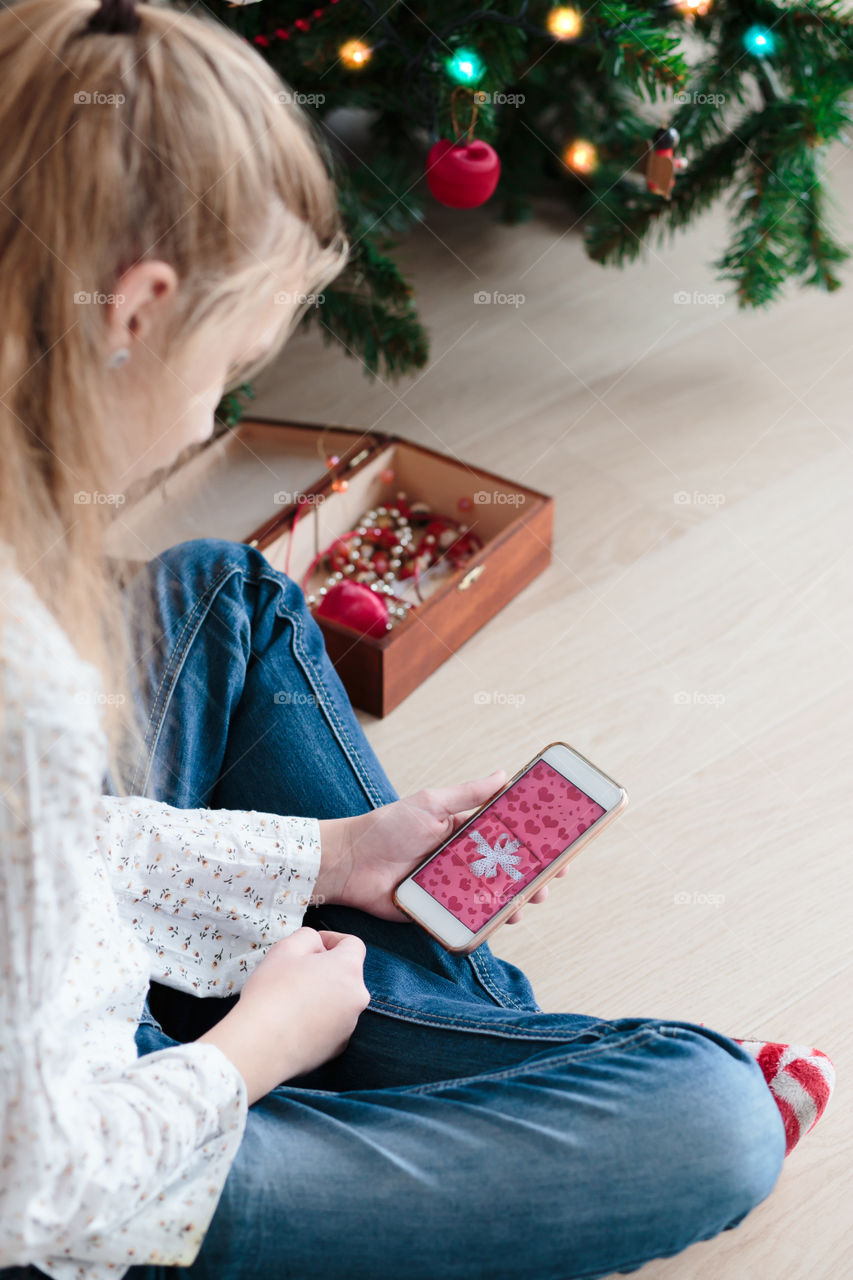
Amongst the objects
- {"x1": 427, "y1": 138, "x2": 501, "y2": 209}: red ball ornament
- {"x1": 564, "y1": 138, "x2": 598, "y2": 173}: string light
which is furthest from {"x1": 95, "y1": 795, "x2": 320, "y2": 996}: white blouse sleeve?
{"x1": 564, "y1": 138, "x2": 598, "y2": 173}: string light

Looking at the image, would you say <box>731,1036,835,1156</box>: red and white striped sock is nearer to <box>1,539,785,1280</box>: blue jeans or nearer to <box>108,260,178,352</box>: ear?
<box>1,539,785,1280</box>: blue jeans

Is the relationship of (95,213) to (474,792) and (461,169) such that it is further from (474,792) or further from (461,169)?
(461,169)

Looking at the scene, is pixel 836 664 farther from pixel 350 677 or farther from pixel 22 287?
pixel 22 287

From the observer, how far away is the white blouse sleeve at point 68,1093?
493mm

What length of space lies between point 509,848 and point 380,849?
94mm

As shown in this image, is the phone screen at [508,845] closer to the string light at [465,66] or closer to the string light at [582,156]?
the string light at [465,66]

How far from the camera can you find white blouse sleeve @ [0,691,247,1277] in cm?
49

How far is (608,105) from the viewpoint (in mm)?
1428

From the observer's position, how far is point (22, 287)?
53 cm

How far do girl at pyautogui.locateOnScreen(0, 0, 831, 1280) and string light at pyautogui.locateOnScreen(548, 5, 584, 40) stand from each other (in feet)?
1.67

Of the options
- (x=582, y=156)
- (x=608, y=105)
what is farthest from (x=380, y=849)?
(x=608, y=105)

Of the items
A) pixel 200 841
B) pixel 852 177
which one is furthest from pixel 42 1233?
pixel 852 177

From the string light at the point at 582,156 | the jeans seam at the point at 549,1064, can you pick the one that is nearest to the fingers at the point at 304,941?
the jeans seam at the point at 549,1064

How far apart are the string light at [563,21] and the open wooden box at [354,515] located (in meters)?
0.39
